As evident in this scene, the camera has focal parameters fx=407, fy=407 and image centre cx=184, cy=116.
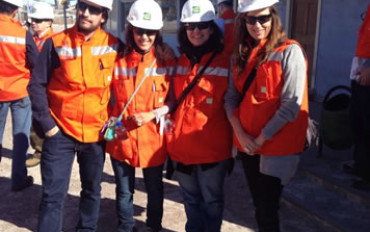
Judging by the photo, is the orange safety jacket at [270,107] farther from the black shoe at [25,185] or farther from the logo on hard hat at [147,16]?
the black shoe at [25,185]

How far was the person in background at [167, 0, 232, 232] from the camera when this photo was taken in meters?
2.67

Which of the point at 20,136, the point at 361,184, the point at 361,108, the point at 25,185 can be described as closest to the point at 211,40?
the point at 361,108

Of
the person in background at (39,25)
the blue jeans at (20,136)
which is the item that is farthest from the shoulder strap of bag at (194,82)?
the person in background at (39,25)

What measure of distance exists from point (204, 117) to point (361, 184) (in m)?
2.13

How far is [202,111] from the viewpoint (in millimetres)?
2699

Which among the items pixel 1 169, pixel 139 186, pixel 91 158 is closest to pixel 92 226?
pixel 91 158

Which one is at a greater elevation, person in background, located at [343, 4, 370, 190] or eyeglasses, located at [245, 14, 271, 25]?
eyeglasses, located at [245, 14, 271, 25]

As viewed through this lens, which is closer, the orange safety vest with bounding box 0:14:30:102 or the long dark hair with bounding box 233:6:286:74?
the long dark hair with bounding box 233:6:286:74

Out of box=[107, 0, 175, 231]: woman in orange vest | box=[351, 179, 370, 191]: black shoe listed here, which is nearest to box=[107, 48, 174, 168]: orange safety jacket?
box=[107, 0, 175, 231]: woman in orange vest

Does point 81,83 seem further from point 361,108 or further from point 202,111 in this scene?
point 361,108

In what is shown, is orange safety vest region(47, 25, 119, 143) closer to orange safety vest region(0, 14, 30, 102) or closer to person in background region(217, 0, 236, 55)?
person in background region(217, 0, 236, 55)

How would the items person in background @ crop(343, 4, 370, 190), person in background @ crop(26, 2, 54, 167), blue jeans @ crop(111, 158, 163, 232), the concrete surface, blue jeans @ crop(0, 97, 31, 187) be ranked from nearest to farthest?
blue jeans @ crop(111, 158, 163, 232) → person in background @ crop(343, 4, 370, 190) → the concrete surface → blue jeans @ crop(0, 97, 31, 187) → person in background @ crop(26, 2, 54, 167)

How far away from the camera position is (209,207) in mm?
2871

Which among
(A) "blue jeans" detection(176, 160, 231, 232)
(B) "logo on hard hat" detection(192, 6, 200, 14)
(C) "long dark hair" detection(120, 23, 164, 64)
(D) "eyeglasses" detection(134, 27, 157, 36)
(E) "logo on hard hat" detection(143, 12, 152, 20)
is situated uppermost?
(B) "logo on hard hat" detection(192, 6, 200, 14)
